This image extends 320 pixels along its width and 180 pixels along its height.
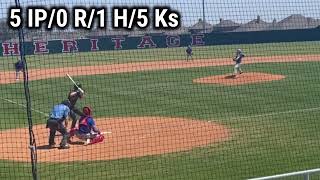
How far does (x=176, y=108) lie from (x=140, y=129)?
3617mm

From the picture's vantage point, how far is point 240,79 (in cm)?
2461

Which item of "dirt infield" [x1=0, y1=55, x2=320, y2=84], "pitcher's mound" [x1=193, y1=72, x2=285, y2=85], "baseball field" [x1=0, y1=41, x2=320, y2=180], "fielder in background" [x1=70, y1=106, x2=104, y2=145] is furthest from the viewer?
"dirt infield" [x1=0, y1=55, x2=320, y2=84]

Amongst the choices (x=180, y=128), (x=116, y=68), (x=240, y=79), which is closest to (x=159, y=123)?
(x=180, y=128)

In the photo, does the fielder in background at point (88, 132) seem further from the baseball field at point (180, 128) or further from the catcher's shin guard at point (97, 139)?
the baseball field at point (180, 128)

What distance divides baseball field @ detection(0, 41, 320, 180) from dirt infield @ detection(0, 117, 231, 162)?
0.02 meters

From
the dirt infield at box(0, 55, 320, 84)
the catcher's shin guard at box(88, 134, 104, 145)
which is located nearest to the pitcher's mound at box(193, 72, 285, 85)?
the dirt infield at box(0, 55, 320, 84)

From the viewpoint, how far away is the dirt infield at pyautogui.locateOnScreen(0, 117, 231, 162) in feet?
34.9

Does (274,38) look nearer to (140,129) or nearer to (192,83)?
(192,83)

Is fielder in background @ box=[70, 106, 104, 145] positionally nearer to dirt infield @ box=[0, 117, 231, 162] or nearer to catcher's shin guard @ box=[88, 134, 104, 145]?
catcher's shin guard @ box=[88, 134, 104, 145]

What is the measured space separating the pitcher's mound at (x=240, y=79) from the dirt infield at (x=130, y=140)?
9348 millimetres

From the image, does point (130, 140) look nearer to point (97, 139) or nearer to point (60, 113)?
point (97, 139)

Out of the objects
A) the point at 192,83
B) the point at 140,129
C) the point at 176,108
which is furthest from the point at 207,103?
the point at 192,83

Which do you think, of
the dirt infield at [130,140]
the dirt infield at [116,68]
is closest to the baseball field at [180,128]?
the dirt infield at [130,140]

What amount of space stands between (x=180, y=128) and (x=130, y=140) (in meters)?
1.77
